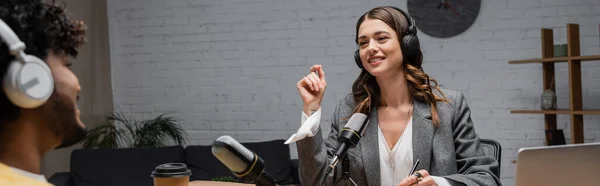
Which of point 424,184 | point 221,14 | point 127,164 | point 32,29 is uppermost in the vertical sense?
point 221,14

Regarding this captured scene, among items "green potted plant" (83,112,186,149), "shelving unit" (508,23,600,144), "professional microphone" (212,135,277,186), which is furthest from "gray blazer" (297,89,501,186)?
"green potted plant" (83,112,186,149)

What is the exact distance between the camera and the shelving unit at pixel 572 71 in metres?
4.05

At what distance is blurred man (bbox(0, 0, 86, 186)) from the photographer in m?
0.82

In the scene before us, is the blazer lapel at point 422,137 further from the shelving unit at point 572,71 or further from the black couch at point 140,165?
the black couch at point 140,165

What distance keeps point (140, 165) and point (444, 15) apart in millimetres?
2494

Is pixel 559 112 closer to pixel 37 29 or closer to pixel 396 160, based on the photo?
pixel 396 160

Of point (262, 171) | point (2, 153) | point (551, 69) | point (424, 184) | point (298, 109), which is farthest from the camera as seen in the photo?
point (298, 109)

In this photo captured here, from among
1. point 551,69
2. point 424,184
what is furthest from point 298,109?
point 424,184

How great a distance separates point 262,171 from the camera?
3.32 ft

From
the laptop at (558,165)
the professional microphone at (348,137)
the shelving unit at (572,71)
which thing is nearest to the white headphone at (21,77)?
the professional microphone at (348,137)

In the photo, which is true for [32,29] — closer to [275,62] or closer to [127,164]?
[127,164]

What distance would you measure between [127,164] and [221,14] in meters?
1.47

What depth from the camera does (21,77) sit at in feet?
2.66

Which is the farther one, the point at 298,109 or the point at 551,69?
the point at 298,109
